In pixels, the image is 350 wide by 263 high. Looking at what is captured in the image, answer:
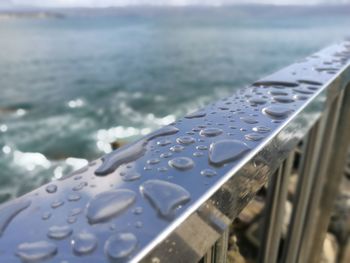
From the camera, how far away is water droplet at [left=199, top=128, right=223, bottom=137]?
63 centimetres

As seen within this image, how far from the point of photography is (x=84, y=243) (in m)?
0.37

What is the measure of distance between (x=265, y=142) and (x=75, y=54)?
1395 inches

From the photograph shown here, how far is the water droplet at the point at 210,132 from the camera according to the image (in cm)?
63

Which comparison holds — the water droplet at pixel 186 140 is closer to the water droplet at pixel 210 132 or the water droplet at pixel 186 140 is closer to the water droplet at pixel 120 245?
the water droplet at pixel 210 132

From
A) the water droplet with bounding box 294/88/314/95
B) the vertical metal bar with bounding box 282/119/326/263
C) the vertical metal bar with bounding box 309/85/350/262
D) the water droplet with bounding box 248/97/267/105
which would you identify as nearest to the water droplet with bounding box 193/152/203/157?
the water droplet with bounding box 248/97/267/105

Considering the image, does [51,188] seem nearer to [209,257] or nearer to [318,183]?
[209,257]

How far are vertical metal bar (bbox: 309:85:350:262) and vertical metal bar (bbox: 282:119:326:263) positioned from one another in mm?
129

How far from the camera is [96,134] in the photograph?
1363 centimetres

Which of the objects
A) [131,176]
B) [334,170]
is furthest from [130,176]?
[334,170]

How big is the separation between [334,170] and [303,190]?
0.24 meters

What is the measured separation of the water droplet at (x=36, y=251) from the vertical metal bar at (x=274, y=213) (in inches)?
24.6

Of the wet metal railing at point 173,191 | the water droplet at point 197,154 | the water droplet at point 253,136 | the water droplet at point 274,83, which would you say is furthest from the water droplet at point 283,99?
the water droplet at point 197,154

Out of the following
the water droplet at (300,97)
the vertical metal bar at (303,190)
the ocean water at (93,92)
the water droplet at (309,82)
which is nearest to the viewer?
the water droplet at (300,97)

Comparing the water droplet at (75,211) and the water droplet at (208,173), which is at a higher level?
the water droplet at (208,173)
